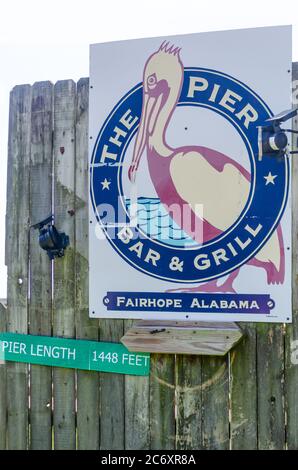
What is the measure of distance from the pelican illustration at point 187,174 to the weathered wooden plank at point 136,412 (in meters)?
0.64

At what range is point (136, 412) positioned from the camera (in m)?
3.20

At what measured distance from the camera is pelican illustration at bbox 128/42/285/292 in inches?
119

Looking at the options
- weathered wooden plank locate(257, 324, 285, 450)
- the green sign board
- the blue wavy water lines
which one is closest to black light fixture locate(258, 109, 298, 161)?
the blue wavy water lines

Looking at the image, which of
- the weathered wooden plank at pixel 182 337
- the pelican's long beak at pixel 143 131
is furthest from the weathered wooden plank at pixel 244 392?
the pelican's long beak at pixel 143 131

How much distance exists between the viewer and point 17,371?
135 inches

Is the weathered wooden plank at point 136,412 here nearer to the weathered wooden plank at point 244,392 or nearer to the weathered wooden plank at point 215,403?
the weathered wooden plank at point 215,403

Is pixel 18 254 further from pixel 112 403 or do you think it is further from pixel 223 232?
pixel 223 232

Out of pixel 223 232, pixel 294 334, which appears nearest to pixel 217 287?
pixel 223 232

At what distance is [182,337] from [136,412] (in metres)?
0.55

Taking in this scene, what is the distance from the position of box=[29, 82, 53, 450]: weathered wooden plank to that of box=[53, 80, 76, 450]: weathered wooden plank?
0.05 m

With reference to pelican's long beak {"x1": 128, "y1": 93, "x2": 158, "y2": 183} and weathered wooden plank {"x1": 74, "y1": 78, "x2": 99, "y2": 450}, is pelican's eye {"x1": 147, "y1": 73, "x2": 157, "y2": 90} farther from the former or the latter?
weathered wooden plank {"x1": 74, "y1": 78, "x2": 99, "y2": 450}
